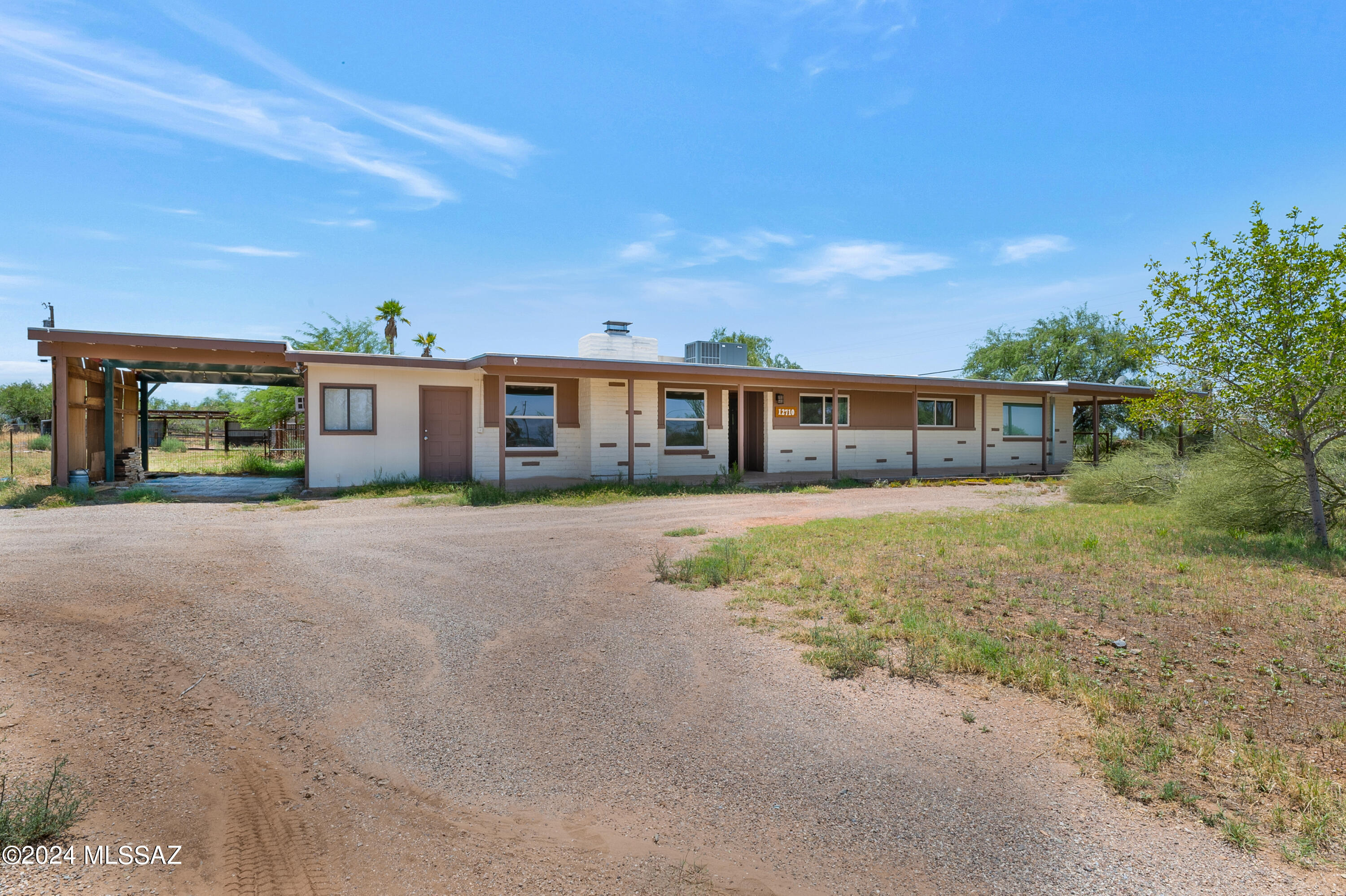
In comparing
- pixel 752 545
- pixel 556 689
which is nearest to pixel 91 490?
pixel 752 545

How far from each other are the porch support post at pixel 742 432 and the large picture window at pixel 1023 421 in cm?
891

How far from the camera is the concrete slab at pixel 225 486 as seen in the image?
573 inches

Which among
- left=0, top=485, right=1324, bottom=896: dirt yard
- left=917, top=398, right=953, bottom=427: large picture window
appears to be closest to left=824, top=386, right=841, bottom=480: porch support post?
left=917, top=398, right=953, bottom=427: large picture window

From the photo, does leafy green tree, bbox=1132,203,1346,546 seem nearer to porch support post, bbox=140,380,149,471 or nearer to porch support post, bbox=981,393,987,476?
porch support post, bbox=981,393,987,476

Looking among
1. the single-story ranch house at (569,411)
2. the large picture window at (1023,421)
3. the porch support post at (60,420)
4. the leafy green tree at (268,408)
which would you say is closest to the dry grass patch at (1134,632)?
the single-story ranch house at (569,411)

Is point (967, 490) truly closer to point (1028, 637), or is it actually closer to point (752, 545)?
point (752, 545)

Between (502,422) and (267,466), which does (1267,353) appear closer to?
(502,422)

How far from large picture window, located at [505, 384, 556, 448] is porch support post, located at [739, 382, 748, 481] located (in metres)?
4.40

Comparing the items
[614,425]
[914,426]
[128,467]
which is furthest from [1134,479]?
[128,467]

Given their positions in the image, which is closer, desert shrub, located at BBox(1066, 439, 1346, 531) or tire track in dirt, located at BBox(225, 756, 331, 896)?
tire track in dirt, located at BBox(225, 756, 331, 896)

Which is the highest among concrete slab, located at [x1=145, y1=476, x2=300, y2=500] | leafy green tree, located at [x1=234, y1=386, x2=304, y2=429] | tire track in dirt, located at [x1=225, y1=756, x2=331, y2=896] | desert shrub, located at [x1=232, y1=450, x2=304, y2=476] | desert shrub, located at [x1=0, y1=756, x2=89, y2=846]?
leafy green tree, located at [x1=234, y1=386, x2=304, y2=429]

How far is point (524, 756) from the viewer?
3.70 metres

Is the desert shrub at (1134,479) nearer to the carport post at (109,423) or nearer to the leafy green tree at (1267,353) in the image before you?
the leafy green tree at (1267,353)

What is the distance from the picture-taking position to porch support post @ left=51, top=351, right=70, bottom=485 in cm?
1344
